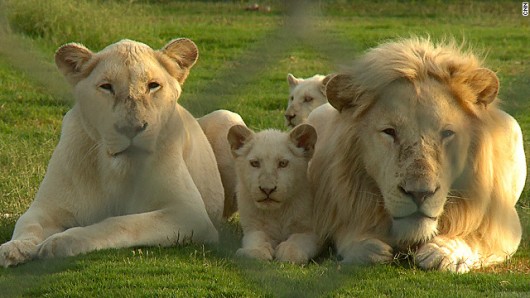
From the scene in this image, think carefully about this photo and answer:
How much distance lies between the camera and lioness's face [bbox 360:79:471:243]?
4.66 meters

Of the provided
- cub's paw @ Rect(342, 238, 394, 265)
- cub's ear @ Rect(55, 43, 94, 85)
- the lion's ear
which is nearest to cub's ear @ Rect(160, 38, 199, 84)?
cub's ear @ Rect(55, 43, 94, 85)

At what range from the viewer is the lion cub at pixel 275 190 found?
571 centimetres

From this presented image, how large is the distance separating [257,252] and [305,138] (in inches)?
29.1

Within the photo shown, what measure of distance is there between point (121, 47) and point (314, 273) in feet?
4.34

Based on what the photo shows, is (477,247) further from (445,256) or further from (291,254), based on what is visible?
(291,254)

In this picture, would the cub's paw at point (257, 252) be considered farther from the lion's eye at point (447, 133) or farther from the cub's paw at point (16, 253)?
the lion's eye at point (447, 133)

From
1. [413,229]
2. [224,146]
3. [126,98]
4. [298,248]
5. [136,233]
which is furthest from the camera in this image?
[224,146]

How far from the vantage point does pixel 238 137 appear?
6062 mm

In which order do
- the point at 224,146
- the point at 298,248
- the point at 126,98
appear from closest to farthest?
1. the point at 126,98
2. the point at 298,248
3. the point at 224,146

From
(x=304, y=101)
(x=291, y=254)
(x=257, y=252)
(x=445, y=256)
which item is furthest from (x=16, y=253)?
(x=304, y=101)

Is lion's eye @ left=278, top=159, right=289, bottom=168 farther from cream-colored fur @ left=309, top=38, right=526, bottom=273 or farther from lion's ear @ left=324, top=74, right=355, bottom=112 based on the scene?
lion's ear @ left=324, top=74, right=355, bottom=112

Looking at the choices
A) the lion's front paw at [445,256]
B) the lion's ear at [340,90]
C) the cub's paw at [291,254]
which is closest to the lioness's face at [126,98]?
the lion's ear at [340,90]

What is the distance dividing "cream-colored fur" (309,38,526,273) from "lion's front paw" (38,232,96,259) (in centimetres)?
122

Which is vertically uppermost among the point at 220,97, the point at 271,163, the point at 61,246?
the point at 220,97
